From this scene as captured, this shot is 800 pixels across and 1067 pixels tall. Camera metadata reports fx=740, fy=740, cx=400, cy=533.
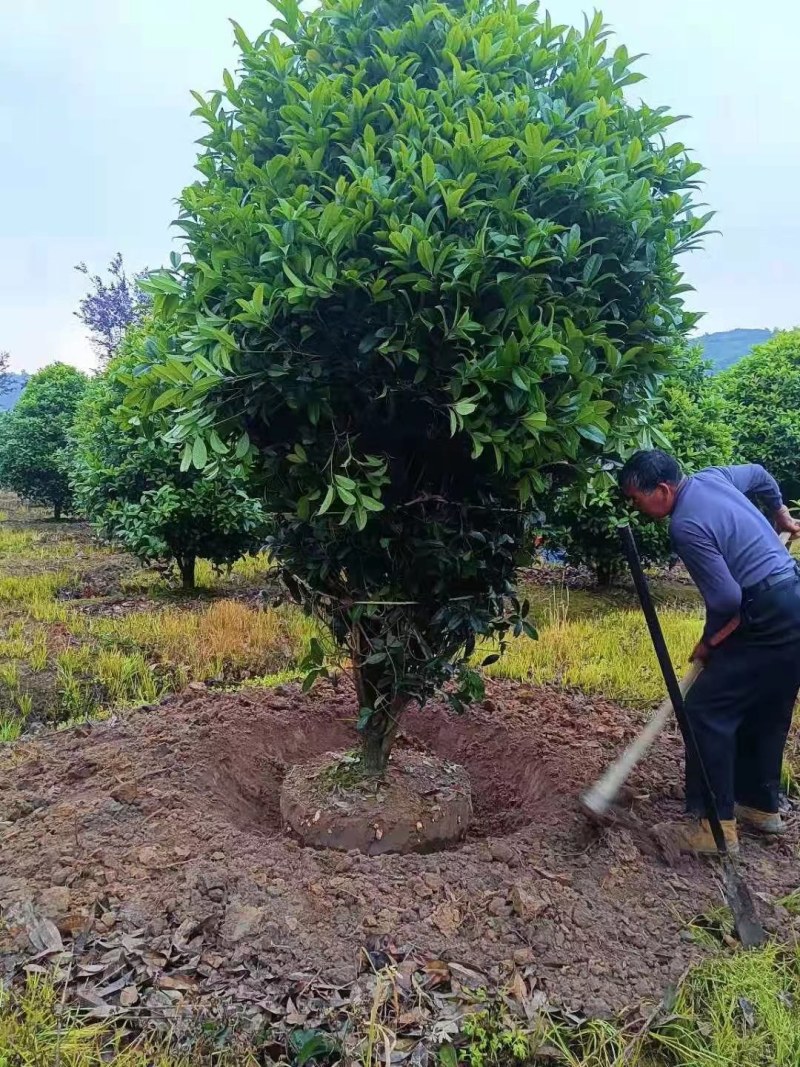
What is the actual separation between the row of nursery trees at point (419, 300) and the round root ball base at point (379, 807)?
15.0 inches

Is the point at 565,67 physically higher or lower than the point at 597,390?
higher

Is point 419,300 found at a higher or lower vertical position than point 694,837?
higher

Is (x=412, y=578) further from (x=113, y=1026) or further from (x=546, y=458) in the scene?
(x=113, y=1026)

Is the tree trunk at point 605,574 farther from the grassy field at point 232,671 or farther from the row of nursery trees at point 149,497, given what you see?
the row of nursery trees at point 149,497

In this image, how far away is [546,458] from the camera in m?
2.57

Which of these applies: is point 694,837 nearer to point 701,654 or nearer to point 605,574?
point 701,654

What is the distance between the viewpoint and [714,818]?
9.53 ft

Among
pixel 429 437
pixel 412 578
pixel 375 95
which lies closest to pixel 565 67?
pixel 375 95

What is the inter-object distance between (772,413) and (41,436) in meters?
13.1

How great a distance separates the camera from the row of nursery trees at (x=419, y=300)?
2273 millimetres

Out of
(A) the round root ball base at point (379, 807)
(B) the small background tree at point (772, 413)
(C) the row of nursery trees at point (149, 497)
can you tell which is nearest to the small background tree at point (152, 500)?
(C) the row of nursery trees at point (149, 497)

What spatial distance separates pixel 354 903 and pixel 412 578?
1.19 meters

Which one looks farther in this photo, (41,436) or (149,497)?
(41,436)

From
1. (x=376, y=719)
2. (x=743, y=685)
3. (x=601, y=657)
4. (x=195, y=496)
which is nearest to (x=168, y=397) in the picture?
(x=376, y=719)
